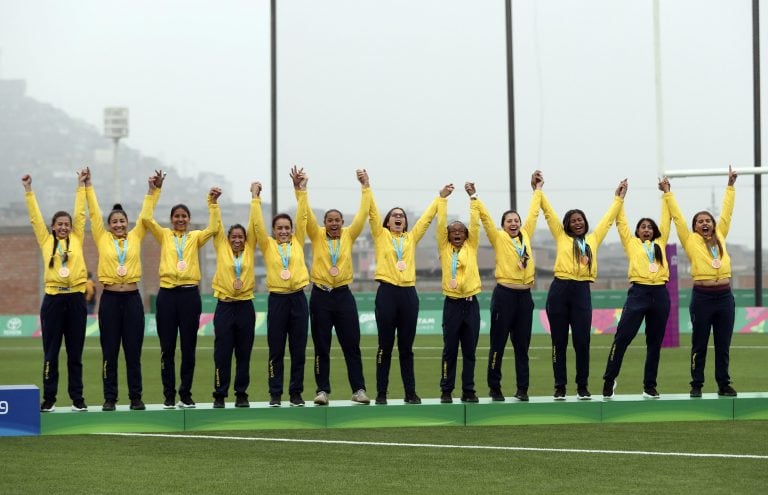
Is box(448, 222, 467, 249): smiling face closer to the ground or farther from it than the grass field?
farther from it

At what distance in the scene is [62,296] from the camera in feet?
32.6

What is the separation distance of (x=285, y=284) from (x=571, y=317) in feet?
7.66

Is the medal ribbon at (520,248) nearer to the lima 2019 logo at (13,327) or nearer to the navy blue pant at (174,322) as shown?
the navy blue pant at (174,322)

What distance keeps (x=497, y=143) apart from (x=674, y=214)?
1243 cm

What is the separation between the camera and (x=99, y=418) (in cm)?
984

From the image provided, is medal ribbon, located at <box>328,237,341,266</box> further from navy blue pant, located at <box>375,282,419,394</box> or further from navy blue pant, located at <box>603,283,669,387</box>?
navy blue pant, located at <box>603,283,669,387</box>

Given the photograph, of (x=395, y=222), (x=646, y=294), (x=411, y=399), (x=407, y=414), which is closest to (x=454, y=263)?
(x=395, y=222)

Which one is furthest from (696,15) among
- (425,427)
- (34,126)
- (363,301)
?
(34,126)

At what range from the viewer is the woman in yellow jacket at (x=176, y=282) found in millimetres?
9984

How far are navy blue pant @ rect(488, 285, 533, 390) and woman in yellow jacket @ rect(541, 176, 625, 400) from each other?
10.1 inches

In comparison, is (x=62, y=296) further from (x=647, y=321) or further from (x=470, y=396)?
(x=647, y=321)

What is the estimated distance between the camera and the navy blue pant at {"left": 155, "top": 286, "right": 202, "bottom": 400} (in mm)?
10016

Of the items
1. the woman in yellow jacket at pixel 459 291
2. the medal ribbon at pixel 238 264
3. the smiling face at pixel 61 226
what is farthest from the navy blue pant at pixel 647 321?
the smiling face at pixel 61 226

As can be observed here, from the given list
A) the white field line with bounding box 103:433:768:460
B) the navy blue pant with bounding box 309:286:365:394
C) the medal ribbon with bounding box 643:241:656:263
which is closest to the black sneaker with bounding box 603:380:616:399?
the medal ribbon with bounding box 643:241:656:263
